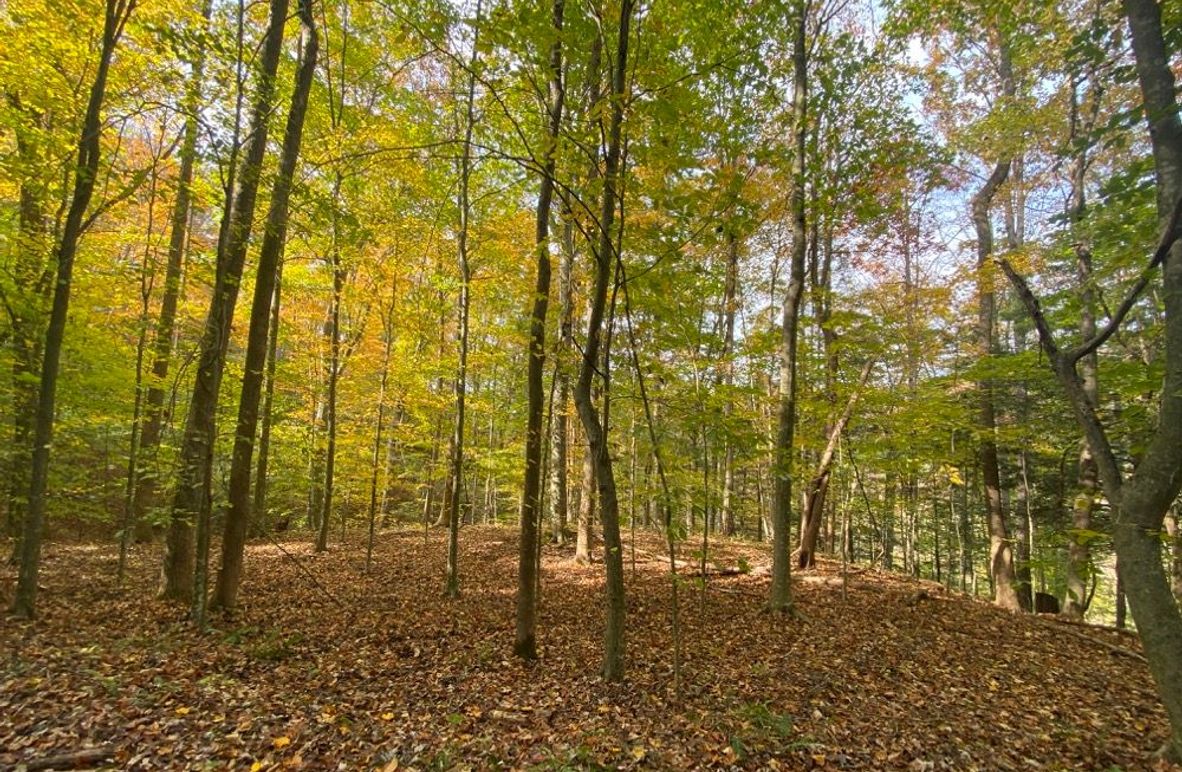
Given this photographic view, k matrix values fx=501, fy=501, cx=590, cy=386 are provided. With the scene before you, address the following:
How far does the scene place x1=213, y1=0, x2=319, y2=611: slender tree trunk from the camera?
22.0ft

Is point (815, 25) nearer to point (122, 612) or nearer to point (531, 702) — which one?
point (531, 702)

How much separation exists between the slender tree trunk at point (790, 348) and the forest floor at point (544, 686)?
2.41ft

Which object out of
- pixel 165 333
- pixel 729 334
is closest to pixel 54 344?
pixel 165 333

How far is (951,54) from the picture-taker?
12.5m

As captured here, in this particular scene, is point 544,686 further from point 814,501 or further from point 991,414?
point 991,414

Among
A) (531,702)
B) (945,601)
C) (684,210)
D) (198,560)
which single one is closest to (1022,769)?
(531,702)

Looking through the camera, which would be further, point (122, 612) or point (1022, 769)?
point (122, 612)

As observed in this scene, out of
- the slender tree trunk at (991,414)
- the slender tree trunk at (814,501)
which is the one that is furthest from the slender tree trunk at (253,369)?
the slender tree trunk at (991,414)

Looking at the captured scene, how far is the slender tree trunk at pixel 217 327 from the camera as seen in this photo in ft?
20.1

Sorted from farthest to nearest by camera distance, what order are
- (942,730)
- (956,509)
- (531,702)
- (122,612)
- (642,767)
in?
(956,509) < (122,612) < (531,702) < (942,730) < (642,767)

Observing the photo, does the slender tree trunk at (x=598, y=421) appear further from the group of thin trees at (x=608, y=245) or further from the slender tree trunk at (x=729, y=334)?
the slender tree trunk at (x=729, y=334)

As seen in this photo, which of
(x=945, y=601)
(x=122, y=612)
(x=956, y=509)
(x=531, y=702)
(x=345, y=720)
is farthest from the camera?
(x=956, y=509)

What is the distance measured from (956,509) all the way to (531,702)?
24875mm

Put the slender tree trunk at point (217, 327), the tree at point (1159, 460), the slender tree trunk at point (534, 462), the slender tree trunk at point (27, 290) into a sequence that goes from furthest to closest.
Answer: the slender tree trunk at point (27, 290), the slender tree trunk at point (217, 327), the slender tree trunk at point (534, 462), the tree at point (1159, 460)
